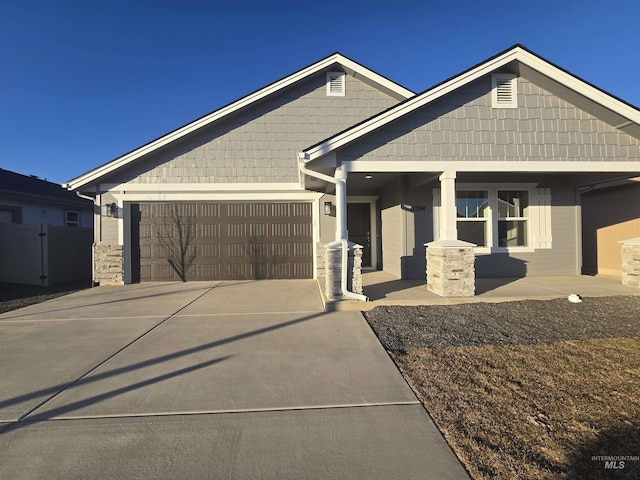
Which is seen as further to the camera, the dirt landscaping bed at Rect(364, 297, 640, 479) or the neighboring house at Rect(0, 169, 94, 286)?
the neighboring house at Rect(0, 169, 94, 286)

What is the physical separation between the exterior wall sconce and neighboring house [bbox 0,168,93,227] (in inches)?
246

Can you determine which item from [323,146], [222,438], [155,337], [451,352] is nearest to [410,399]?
[451,352]

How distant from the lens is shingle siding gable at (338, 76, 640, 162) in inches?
275

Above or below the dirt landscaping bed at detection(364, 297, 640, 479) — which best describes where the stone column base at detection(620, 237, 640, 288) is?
above

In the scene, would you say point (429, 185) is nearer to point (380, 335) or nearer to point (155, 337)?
point (380, 335)

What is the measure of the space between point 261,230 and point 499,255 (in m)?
6.58

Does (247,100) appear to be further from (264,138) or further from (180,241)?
(180,241)

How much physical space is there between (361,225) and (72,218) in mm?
14336

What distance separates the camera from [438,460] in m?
2.37

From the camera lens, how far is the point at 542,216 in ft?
31.0

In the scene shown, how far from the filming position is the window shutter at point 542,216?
9.44 meters

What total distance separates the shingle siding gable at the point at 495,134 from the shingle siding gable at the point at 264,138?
3825 millimetres

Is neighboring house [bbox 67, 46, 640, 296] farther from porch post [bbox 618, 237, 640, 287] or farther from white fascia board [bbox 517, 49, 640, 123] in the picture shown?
porch post [bbox 618, 237, 640, 287]

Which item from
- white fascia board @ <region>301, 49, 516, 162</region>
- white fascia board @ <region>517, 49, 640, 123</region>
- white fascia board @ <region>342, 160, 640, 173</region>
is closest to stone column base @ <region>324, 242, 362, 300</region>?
white fascia board @ <region>342, 160, 640, 173</region>
